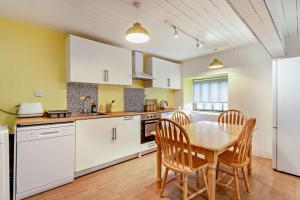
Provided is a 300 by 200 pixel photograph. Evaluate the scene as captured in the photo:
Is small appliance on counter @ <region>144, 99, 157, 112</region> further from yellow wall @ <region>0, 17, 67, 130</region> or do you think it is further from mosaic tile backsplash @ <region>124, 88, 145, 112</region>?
yellow wall @ <region>0, 17, 67, 130</region>

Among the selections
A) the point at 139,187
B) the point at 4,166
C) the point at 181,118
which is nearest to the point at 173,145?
the point at 139,187

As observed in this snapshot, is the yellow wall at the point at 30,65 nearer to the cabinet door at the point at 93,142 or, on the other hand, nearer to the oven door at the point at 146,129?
the cabinet door at the point at 93,142

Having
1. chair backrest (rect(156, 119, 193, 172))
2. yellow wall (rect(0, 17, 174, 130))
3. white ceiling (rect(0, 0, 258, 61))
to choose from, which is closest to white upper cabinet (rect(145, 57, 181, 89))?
white ceiling (rect(0, 0, 258, 61))

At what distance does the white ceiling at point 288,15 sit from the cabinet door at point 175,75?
7.61 ft

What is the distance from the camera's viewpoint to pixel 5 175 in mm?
1646

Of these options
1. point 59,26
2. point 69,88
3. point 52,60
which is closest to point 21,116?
point 69,88

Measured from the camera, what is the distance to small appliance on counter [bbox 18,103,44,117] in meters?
2.18

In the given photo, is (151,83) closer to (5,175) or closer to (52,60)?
(52,60)

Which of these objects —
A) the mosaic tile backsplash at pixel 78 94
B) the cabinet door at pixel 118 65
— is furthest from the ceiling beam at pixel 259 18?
the mosaic tile backsplash at pixel 78 94

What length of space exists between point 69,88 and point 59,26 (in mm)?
993

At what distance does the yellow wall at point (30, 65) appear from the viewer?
2.17 meters

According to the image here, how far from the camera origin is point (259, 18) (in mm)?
1536

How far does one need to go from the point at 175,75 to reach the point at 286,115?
8.39 ft

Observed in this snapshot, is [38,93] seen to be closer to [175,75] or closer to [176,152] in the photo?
[176,152]
